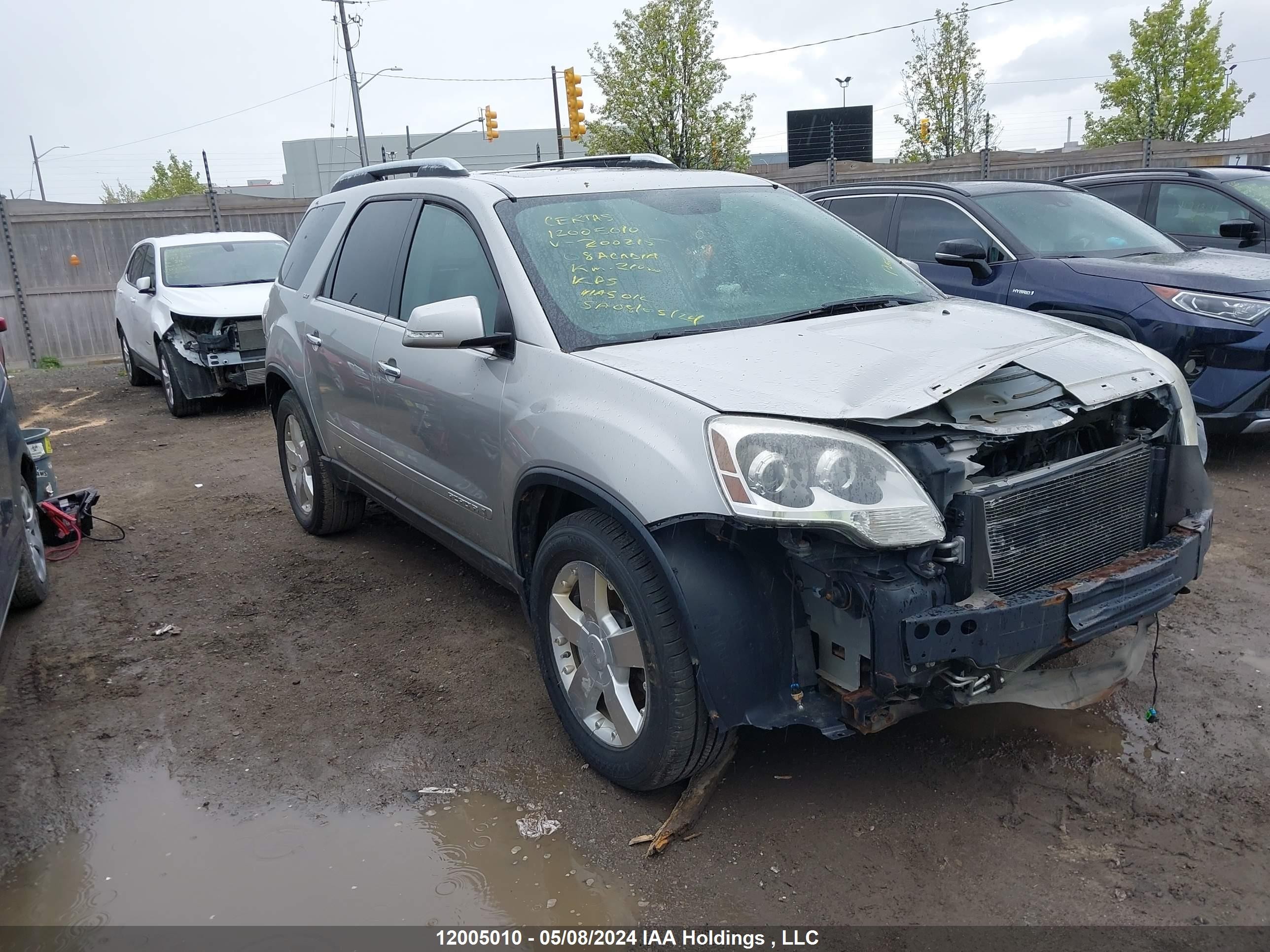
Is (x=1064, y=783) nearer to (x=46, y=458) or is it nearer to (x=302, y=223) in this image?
(x=302, y=223)

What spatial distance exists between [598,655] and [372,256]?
2528mm

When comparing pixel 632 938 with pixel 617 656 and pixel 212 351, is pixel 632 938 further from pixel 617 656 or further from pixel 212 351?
pixel 212 351

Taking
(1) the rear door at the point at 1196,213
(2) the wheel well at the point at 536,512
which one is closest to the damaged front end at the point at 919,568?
(2) the wheel well at the point at 536,512

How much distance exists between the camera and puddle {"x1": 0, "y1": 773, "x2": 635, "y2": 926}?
2730mm

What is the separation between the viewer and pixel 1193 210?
344 inches

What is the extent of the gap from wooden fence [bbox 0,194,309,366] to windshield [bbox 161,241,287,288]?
13.8 ft

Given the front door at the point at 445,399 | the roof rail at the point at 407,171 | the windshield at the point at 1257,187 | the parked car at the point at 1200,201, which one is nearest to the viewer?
the front door at the point at 445,399

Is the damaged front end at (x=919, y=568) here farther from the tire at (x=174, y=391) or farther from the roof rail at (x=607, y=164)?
the tire at (x=174, y=391)

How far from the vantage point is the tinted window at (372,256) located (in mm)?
4457

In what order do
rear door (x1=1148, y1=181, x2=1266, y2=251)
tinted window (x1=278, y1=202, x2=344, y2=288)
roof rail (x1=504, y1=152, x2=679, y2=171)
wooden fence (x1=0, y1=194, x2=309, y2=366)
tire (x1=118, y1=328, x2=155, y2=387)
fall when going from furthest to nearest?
wooden fence (x1=0, y1=194, x2=309, y2=366) < tire (x1=118, y1=328, x2=155, y2=387) < rear door (x1=1148, y1=181, x2=1266, y2=251) < tinted window (x1=278, y1=202, x2=344, y2=288) < roof rail (x1=504, y1=152, x2=679, y2=171)

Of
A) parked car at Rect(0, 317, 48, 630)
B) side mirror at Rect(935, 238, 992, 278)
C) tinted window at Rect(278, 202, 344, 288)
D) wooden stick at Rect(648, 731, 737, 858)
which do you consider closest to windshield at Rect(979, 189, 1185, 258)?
side mirror at Rect(935, 238, 992, 278)

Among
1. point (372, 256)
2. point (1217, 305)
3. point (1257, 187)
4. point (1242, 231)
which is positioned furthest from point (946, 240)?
point (372, 256)

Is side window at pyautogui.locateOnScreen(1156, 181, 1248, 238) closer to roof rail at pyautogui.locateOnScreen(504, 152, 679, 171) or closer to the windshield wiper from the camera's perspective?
roof rail at pyautogui.locateOnScreen(504, 152, 679, 171)

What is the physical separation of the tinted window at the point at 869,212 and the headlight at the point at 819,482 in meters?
5.71
